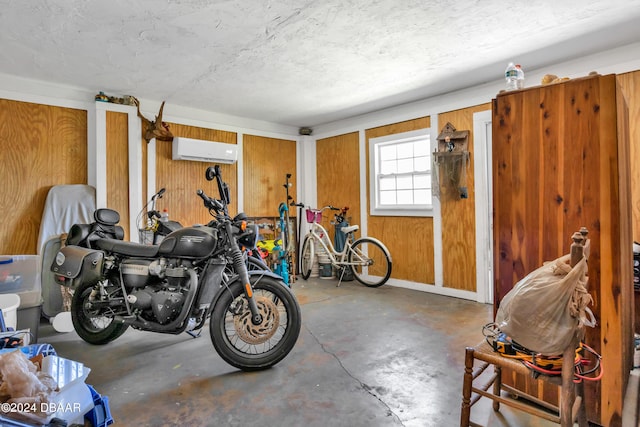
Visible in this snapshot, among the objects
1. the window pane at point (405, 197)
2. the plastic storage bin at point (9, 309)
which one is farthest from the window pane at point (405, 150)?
the plastic storage bin at point (9, 309)

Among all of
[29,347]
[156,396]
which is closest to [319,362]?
[156,396]

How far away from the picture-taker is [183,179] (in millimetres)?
4758

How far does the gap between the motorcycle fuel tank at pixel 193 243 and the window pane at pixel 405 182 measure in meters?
3.21

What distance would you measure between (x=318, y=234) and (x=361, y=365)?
318 centimetres

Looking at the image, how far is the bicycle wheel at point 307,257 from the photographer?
540cm

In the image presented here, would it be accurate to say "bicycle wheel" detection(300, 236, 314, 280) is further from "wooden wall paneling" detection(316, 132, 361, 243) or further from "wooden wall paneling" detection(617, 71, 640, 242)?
"wooden wall paneling" detection(617, 71, 640, 242)

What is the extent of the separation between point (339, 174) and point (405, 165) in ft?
3.95

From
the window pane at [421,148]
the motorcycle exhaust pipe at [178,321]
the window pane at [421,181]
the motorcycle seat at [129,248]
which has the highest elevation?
the window pane at [421,148]

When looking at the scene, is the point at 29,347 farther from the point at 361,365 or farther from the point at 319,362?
the point at 361,365

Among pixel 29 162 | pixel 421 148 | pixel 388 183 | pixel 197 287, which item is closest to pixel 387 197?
pixel 388 183

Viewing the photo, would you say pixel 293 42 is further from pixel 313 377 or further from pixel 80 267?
pixel 313 377

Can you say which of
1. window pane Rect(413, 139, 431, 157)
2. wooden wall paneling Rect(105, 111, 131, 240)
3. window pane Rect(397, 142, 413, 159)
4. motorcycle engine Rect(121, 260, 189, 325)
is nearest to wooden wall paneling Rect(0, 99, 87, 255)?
wooden wall paneling Rect(105, 111, 131, 240)

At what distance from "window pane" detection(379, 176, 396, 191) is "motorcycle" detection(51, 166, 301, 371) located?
3035 millimetres

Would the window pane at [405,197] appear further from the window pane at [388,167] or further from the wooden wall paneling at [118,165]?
the wooden wall paneling at [118,165]
